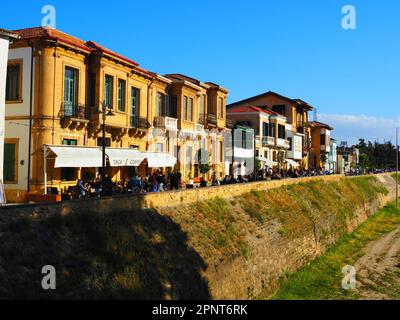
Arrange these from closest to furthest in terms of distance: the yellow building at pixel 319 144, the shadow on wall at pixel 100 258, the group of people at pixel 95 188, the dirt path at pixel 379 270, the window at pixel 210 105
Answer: the shadow on wall at pixel 100 258 < the group of people at pixel 95 188 < the dirt path at pixel 379 270 < the window at pixel 210 105 < the yellow building at pixel 319 144

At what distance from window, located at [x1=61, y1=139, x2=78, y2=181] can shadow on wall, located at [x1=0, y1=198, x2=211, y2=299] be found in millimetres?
11257

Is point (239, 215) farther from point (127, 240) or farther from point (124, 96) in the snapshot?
point (124, 96)

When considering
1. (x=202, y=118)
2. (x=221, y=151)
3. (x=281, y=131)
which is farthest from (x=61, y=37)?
(x=281, y=131)

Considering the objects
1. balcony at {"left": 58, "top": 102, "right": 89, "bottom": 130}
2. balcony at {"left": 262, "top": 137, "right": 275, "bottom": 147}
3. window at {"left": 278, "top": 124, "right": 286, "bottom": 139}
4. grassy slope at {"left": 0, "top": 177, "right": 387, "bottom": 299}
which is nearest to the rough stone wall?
grassy slope at {"left": 0, "top": 177, "right": 387, "bottom": 299}

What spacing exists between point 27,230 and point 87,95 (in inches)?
708

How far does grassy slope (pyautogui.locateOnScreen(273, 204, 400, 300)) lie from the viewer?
2245 centimetres

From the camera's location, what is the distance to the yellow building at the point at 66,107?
25839 mm

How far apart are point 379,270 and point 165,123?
717 inches

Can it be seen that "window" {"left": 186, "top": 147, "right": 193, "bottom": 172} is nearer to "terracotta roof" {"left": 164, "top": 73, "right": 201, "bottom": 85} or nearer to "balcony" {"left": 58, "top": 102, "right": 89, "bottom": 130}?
"terracotta roof" {"left": 164, "top": 73, "right": 201, "bottom": 85}

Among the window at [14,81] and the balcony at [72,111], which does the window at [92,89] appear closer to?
the balcony at [72,111]

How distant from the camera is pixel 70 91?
27906 millimetres

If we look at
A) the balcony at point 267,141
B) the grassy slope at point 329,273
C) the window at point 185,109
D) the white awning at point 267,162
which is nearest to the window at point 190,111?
the window at point 185,109

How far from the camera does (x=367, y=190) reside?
187 ft
